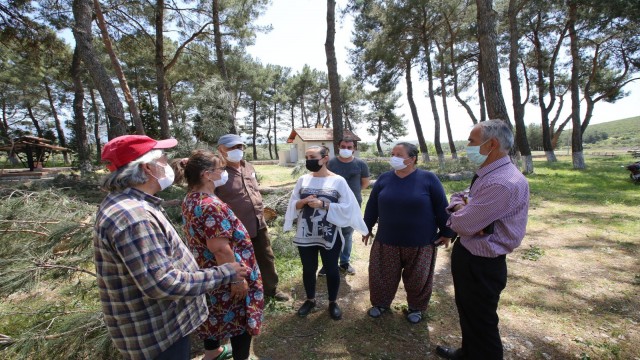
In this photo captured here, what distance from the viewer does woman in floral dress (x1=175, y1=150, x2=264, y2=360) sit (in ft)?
5.98

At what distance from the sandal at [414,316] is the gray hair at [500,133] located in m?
1.83

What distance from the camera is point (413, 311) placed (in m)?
3.09

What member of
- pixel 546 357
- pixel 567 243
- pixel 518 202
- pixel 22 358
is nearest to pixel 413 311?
pixel 546 357

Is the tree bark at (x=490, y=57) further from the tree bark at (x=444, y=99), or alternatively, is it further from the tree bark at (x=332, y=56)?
the tree bark at (x=444, y=99)

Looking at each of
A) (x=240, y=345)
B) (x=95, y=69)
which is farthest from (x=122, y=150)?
(x=95, y=69)

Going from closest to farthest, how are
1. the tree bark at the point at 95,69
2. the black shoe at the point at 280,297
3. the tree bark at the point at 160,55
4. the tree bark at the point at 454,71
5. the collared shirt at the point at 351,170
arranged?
the black shoe at the point at 280,297, the collared shirt at the point at 351,170, the tree bark at the point at 95,69, the tree bark at the point at 160,55, the tree bark at the point at 454,71

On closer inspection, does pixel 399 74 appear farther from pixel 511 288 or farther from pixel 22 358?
pixel 22 358

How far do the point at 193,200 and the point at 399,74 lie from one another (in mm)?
18205

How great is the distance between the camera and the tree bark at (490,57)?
6.16 m

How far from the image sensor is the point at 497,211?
1962 mm

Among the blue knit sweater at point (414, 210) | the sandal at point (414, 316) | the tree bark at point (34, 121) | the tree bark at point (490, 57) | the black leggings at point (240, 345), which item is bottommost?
the sandal at point (414, 316)

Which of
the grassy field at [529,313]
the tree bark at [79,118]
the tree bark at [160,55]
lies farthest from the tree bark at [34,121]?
the grassy field at [529,313]

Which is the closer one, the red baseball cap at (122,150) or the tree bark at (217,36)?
the red baseball cap at (122,150)

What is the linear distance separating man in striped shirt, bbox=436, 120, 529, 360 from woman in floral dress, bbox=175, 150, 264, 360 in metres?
1.46
